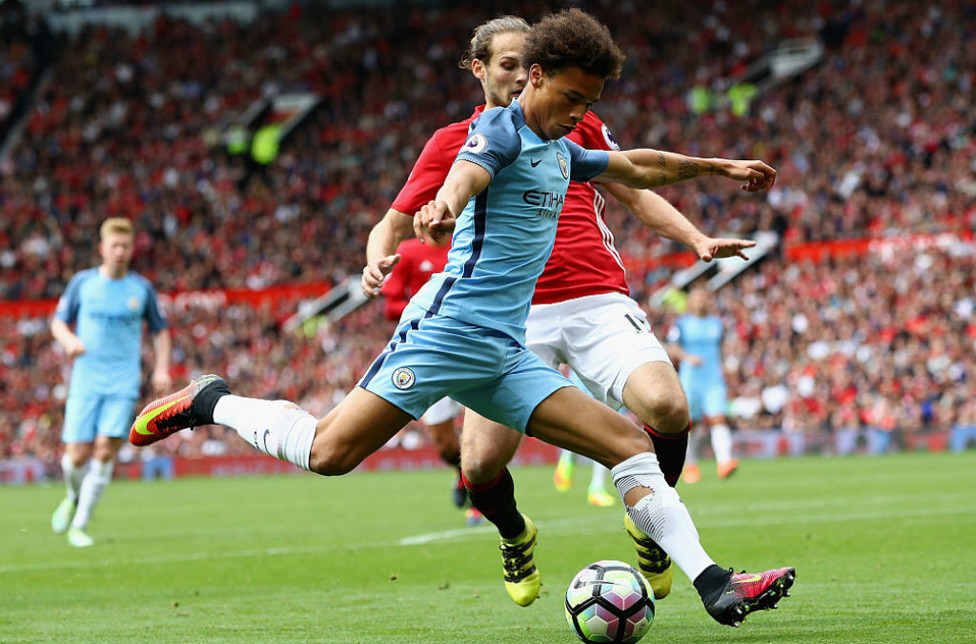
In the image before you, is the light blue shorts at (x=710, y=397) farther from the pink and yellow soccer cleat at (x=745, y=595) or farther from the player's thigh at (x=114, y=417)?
the pink and yellow soccer cleat at (x=745, y=595)

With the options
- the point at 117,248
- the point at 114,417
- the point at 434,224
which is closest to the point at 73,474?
the point at 114,417

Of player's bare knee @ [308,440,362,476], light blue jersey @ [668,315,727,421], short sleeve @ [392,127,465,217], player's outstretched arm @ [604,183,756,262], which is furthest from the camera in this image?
light blue jersey @ [668,315,727,421]

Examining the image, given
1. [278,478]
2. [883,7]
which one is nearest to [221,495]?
[278,478]

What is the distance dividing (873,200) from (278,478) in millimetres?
12523

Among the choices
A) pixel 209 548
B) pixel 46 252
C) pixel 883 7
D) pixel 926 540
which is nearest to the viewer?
pixel 926 540

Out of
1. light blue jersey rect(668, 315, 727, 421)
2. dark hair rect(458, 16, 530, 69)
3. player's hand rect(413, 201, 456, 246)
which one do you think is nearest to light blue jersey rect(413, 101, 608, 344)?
player's hand rect(413, 201, 456, 246)

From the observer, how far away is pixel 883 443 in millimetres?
22953

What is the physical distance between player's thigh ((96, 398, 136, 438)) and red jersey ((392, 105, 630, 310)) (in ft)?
17.4

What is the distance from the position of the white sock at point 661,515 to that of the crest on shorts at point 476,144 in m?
1.30

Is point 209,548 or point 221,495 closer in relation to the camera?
point 209,548

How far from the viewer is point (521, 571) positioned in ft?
20.1

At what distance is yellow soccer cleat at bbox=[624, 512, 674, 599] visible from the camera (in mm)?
5887

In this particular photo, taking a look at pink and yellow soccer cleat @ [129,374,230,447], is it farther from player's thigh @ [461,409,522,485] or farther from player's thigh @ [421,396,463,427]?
player's thigh @ [421,396,463,427]

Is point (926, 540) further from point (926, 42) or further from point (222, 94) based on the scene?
point (222, 94)
